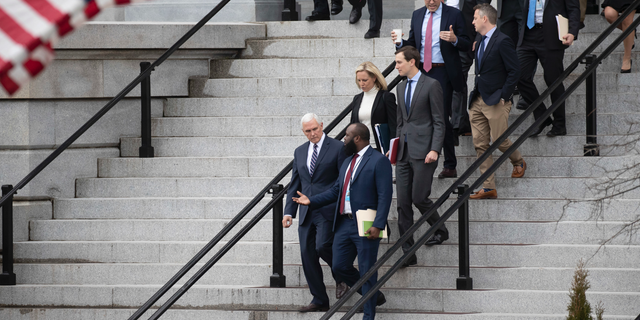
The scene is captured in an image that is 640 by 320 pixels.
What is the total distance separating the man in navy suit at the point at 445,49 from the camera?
8.15 meters

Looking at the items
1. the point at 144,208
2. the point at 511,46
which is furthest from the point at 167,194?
the point at 511,46

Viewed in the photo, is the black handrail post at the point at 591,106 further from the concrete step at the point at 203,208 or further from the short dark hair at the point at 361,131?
the short dark hair at the point at 361,131

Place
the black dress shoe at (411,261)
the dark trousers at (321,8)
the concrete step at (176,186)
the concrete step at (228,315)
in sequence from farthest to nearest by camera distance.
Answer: the dark trousers at (321,8), the concrete step at (176,186), the black dress shoe at (411,261), the concrete step at (228,315)

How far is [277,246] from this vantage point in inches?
297

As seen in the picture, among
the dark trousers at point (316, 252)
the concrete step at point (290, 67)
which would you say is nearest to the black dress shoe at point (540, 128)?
the concrete step at point (290, 67)

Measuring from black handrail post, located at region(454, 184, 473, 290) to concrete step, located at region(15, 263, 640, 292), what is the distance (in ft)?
0.77

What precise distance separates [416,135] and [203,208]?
105 inches

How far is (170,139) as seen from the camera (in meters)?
9.75

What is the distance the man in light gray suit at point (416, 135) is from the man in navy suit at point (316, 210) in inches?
24.0

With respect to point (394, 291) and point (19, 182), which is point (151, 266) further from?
point (394, 291)

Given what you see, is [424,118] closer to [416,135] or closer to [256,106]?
[416,135]

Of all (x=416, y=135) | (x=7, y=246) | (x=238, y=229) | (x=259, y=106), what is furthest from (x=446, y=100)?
(x=7, y=246)

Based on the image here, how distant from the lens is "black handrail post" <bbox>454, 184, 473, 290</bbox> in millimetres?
7078

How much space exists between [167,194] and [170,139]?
846 mm
